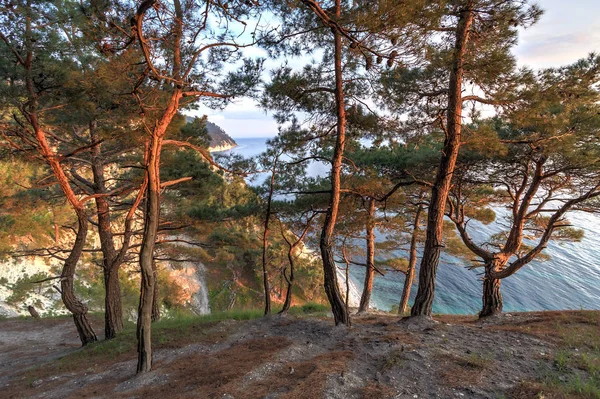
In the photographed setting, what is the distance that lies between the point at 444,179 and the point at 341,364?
409cm

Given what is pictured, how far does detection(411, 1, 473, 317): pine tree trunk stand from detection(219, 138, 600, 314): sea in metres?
15.1

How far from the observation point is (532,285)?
23.2 meters

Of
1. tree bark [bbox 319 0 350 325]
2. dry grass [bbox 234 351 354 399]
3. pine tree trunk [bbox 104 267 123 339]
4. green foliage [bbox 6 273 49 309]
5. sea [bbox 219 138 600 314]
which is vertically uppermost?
tree bark [bbox 319 0 350 325]

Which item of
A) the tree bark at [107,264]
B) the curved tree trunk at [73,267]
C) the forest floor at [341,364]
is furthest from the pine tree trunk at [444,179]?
the curved tree trunk at [73,267]

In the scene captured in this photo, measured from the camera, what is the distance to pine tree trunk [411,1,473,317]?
5285 mm

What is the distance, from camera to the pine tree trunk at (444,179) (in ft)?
17.3

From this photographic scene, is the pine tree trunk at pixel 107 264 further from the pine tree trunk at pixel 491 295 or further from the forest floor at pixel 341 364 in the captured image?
the pine tree trunk at pixel 491 295

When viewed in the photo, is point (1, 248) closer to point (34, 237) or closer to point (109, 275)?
point (34, 237)

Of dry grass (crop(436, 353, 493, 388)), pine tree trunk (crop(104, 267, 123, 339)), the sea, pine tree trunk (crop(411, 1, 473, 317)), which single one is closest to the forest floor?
dry grass (crop(436, 353, 493, 388))

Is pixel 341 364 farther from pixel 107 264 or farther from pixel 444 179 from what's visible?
pixel 107 264

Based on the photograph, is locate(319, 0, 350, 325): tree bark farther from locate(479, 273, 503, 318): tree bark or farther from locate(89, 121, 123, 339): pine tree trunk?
locate(89, 121, 123, 339): pine tree trunk

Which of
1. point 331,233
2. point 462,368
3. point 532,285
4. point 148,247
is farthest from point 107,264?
point 532,285

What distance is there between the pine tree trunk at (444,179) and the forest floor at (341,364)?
2.12ft

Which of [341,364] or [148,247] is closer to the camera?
[341,364]
